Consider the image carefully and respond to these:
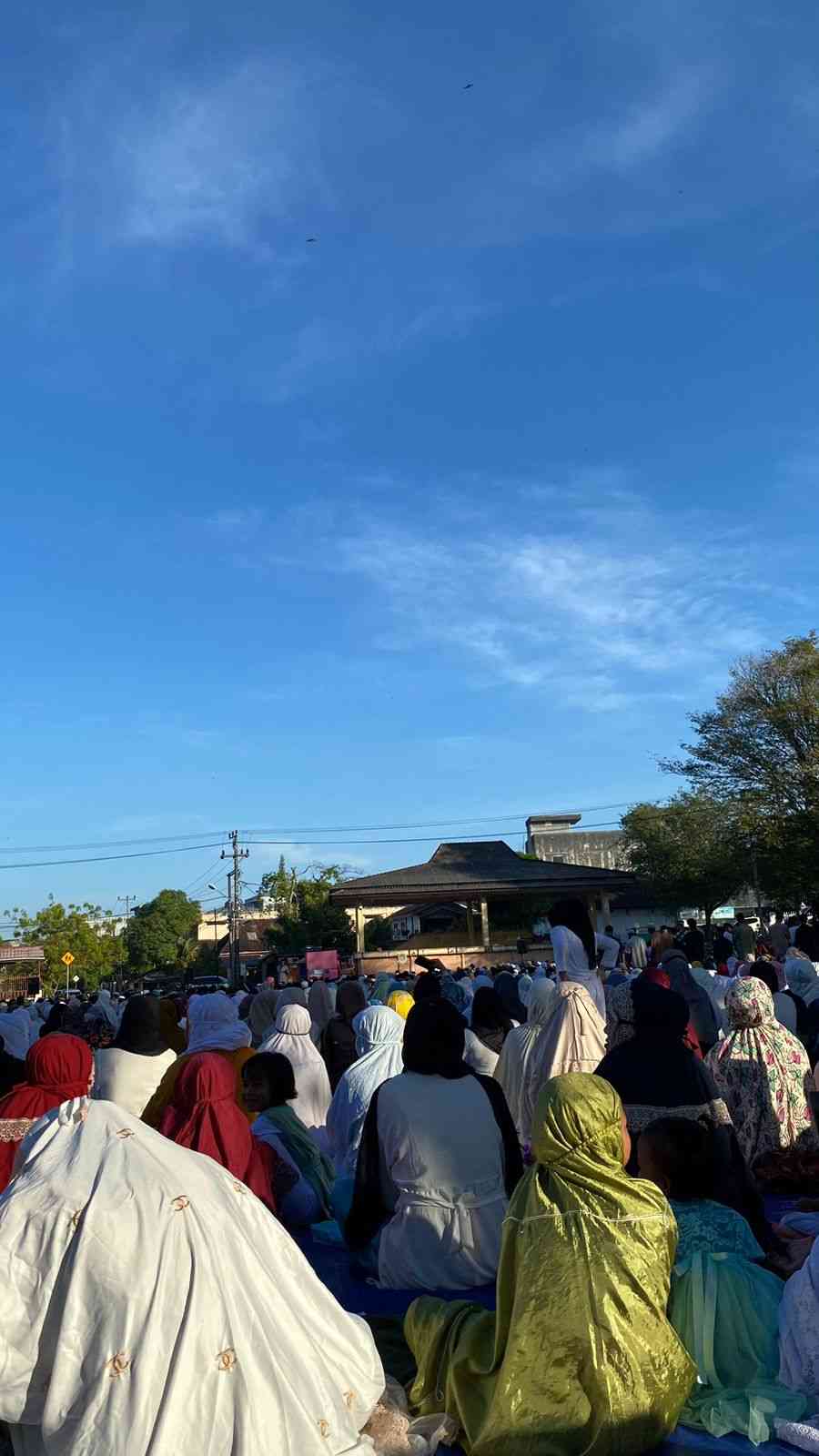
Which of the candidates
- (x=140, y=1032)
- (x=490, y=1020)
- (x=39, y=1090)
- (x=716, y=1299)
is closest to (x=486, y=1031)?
(x=490, y=1020)

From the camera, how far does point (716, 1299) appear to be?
3553mm

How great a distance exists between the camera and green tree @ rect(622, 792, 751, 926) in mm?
33656

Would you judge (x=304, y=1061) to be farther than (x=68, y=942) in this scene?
No

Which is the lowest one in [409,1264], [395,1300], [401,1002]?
[395,1300]

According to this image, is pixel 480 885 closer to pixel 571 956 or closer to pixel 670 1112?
pixel 571 956

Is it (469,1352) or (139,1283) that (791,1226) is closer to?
(469,1352)

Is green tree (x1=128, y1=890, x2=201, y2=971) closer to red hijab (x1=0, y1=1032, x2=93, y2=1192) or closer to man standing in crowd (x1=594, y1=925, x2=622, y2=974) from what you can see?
man standing in crowd (x1=594, y1=925, x2=622, y2=974)

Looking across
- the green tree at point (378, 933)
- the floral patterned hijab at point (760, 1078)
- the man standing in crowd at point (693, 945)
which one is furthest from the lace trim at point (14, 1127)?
the green tree at point (378, 933)

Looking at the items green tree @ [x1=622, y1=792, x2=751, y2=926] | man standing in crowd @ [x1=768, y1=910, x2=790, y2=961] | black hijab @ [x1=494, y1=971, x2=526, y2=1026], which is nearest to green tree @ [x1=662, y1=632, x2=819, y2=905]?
green tree @ [x1=622, y1=792, x2=751, y2=926]

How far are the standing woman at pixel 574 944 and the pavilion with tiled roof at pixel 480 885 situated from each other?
856 inches

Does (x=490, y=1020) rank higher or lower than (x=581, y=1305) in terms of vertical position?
higher

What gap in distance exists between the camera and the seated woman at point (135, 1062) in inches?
232

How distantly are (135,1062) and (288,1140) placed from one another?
0.90m

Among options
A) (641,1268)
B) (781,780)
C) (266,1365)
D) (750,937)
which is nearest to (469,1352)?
(641,1268)
